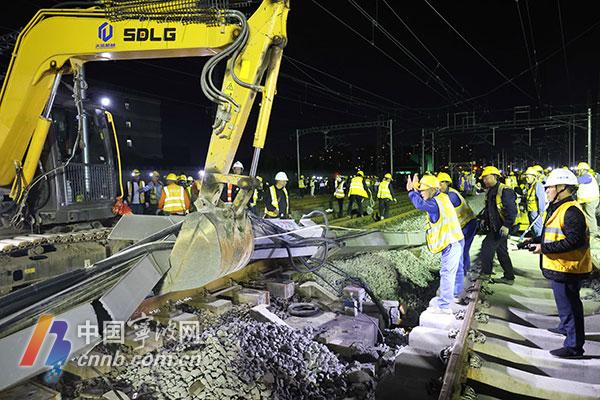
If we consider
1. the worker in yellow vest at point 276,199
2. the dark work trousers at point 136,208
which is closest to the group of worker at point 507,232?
the worker in yellow vest at point 276,199

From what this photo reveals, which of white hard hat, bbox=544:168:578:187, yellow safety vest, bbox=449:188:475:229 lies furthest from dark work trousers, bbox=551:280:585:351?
yellow safety vest, bbox=449:188:475:229

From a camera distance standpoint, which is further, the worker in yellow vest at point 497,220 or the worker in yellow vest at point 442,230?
the worker in yellow vest at point 497,220

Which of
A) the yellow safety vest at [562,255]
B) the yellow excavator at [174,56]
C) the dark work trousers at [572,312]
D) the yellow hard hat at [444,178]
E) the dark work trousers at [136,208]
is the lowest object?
the dark work trousers at [572,312]

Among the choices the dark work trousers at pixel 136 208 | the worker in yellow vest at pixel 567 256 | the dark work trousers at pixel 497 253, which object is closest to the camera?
the worker in yellow vest at pixel 567 256

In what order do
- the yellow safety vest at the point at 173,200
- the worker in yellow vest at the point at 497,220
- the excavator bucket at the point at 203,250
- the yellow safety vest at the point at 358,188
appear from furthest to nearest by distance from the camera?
the yellow safety vest at the point at 358,188 → the yellow safety vest at the point at 173,200 → the worker in yellow vest at the point at 497,220 → the excavator bucket at the point at 203,250

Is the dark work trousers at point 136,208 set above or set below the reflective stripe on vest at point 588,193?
below

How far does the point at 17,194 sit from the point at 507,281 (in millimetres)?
7797

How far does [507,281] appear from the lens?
7.26 meters

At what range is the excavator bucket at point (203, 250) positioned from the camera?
354cm

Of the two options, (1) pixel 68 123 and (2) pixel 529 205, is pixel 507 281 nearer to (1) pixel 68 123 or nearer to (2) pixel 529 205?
(2) pixel 529 205

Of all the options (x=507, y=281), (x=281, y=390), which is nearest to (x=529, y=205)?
(x=507, y=281)

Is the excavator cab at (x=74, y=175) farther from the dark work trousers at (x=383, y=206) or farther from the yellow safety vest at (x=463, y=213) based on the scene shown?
the dark work trousers at (x=383, y=206)

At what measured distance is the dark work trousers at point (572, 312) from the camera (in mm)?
4242

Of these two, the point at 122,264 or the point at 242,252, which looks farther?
the point at 242,252
